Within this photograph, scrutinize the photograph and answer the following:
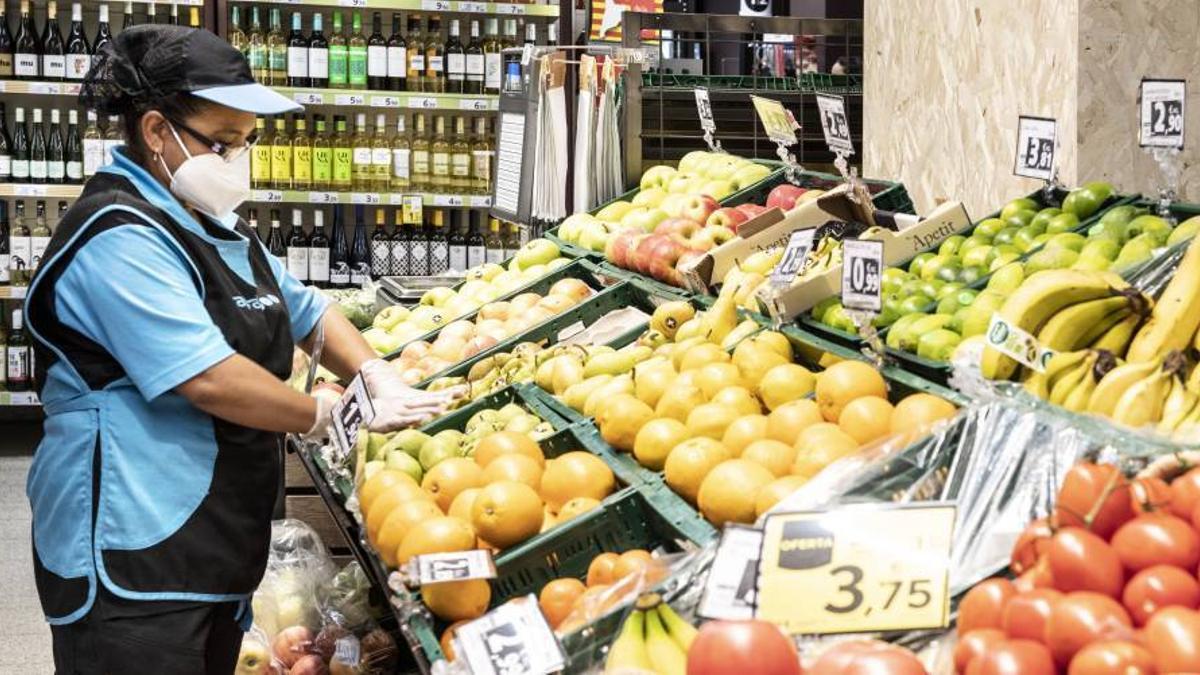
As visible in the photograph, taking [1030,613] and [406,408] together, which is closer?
[1030,613]

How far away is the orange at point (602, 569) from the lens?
2.28 meters

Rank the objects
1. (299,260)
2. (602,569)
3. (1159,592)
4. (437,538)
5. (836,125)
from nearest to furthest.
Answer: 1. (1159,592)
2. (602,569)
3. (437,538)
4. (836,125)
5. (299,260)

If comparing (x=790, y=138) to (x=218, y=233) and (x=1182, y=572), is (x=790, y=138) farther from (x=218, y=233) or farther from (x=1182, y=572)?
(x=1182, y=572)

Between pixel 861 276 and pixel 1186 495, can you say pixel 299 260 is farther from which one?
pixel 1186 495

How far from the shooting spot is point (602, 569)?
2.29m

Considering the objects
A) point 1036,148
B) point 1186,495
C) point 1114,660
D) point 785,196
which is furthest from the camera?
point 785,196

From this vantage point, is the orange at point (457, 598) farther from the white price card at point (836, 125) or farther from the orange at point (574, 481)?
the white price card at point (836, 125)

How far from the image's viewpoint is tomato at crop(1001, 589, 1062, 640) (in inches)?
58.6

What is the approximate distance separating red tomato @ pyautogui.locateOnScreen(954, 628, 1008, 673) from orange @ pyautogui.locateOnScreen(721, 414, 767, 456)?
→ 0.92m

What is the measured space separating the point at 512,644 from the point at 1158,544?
0.80m

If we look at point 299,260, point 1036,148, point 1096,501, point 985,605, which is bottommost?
point 299,260

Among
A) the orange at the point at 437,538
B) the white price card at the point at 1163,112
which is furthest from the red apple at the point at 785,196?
the orange at the point at 437,538

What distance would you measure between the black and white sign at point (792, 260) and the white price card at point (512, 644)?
1267mm

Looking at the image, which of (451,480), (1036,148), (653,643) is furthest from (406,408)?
(1036,148)
